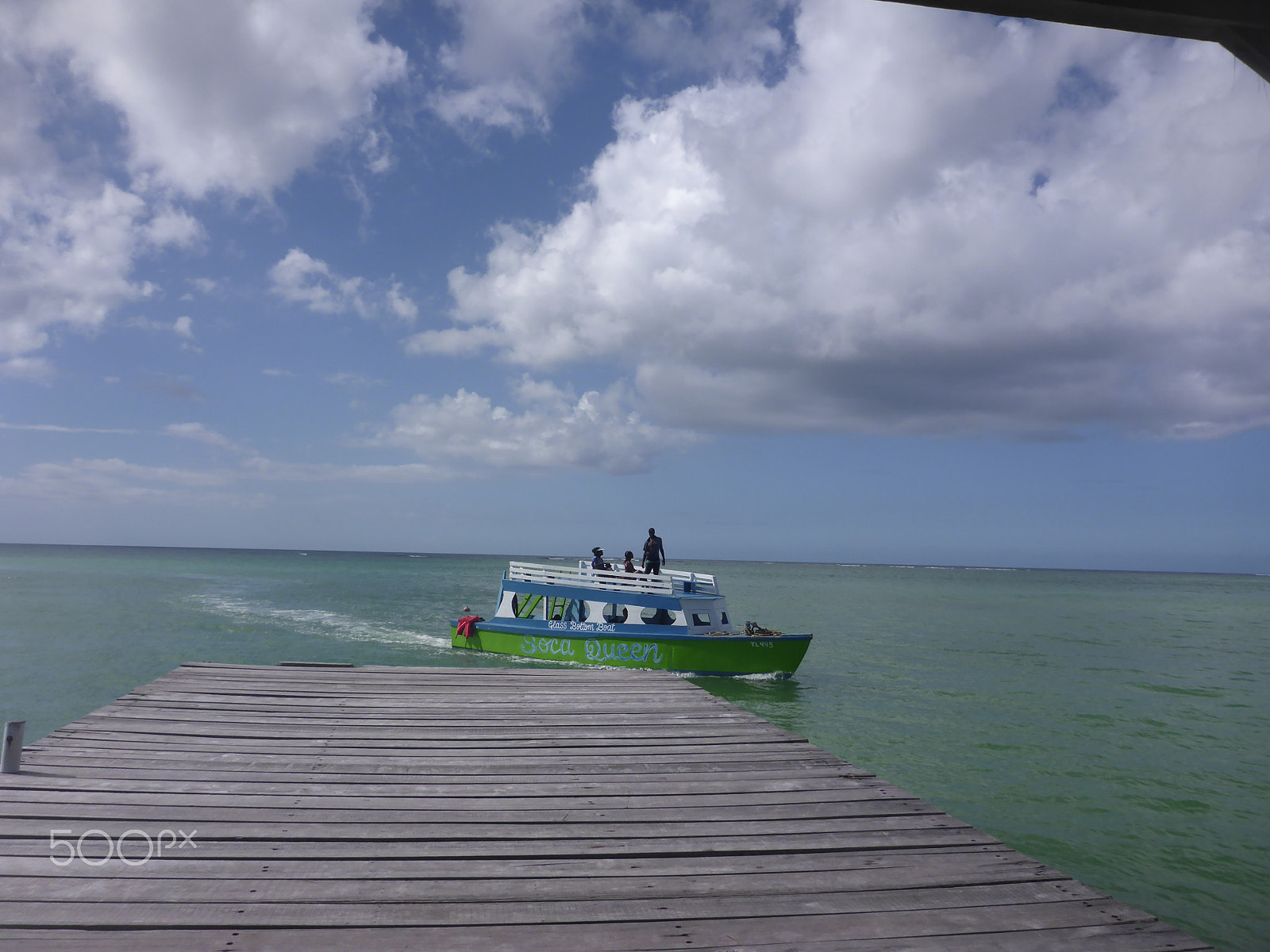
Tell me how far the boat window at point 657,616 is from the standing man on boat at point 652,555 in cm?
143

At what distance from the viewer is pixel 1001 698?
22.1 metres

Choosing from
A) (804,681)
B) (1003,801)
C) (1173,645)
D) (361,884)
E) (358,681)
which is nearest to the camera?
(361,884)

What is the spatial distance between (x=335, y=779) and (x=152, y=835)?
146 cm

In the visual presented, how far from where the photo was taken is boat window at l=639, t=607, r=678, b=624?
851 inches

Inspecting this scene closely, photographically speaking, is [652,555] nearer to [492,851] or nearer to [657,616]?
[657,616]

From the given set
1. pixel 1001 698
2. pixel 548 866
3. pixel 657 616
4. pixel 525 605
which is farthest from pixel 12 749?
pixel 1001 698

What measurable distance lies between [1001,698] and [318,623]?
32.7 m

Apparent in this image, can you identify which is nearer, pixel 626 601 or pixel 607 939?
pixel 607 939

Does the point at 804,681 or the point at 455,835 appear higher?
the point at 455,835

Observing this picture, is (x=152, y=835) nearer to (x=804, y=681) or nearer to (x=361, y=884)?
(x=361, y=884)

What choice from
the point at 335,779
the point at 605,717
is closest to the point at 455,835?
the point at 335,779

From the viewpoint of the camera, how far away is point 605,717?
869 cm

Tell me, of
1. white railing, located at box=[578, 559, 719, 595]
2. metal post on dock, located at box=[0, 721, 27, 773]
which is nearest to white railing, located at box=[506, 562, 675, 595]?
white railing, located at box=[578, 559, 719, 595]

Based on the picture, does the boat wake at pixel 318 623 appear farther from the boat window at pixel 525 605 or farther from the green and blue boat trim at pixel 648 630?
the green and blue boat trim at pixel 648 630
